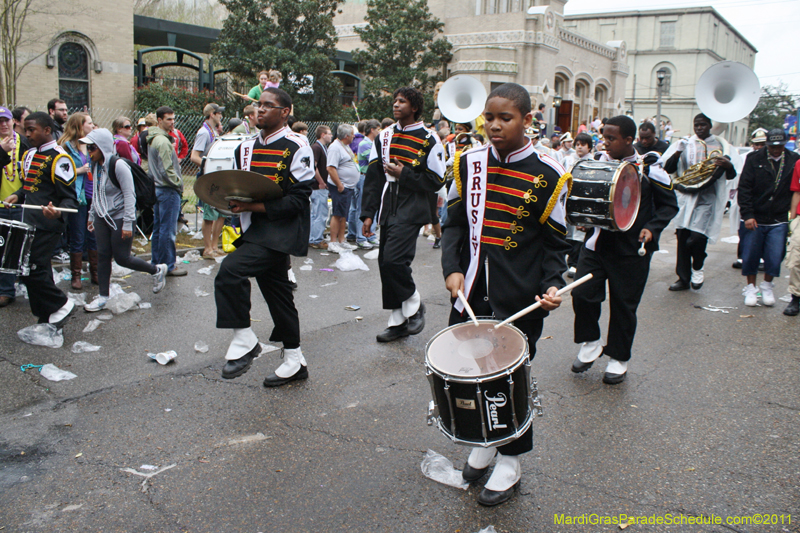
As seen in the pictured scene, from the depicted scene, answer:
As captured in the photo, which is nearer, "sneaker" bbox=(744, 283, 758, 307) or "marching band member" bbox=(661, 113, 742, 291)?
"sneaker" bbox=(744, 283, 758, 307)

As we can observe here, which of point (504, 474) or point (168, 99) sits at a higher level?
point (168, 99)

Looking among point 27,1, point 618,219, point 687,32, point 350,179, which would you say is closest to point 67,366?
point 618,219

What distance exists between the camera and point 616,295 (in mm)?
4863

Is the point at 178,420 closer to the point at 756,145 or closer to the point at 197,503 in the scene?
the point at 197,503

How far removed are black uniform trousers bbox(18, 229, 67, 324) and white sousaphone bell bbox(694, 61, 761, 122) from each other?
24.2ft

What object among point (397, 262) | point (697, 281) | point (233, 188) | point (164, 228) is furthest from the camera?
point (697, 281)

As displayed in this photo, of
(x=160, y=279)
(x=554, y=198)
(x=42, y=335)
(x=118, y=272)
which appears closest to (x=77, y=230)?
(x=118, y=272)

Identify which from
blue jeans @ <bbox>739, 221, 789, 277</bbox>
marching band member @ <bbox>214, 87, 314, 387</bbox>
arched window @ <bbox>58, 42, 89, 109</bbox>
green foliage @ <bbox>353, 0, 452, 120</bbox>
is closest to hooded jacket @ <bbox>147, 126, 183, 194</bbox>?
marching band member @ <bbox>214, 87, 314, 387</bbox>

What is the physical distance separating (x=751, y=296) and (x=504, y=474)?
217 inches

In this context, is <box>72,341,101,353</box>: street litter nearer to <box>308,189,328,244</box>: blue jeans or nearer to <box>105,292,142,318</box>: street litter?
<box>105,292,142,318</box>: street litter

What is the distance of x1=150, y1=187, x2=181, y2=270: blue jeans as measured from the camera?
7.71 meters

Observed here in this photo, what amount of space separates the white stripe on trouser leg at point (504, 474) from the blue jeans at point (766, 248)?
A: 5.49 meters

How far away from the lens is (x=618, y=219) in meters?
4.39

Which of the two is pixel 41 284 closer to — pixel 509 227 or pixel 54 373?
pixel 54 373
